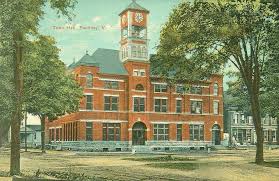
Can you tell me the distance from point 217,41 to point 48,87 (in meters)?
9.79

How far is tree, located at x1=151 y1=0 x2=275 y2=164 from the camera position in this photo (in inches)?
747

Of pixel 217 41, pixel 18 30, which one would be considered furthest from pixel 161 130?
pixel 18 30

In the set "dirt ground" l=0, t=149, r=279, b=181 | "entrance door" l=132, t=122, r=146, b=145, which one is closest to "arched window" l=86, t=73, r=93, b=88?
"dirt ground" l=0, t=149, r=279, b=181

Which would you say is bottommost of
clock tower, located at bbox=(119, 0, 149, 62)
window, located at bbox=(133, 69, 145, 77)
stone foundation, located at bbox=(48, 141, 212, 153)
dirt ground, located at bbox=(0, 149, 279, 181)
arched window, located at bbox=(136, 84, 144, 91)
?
dirt ground, located at bbox=(0, 149, 279, 181)

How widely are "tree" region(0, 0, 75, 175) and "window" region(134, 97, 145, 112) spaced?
23.9m

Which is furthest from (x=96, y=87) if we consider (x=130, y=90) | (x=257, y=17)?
(x=257, y=17)

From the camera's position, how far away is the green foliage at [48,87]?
21.5 metres

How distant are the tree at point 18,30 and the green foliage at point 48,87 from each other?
2.37 metres

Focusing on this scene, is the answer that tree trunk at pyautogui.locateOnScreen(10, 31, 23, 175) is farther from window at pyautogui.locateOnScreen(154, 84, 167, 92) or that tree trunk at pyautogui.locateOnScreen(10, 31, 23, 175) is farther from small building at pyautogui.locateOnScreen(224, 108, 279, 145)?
window at pyautogui.locateOnScreen(154, 84, 167, 92)

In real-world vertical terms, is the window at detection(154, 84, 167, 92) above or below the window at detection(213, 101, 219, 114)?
above

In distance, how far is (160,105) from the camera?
142 feet

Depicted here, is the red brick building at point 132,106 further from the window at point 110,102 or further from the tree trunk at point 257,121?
the tree trunk at point 257,121

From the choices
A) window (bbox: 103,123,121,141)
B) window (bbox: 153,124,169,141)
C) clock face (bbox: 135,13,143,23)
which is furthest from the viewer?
window (bbox: 153,124,169,141)

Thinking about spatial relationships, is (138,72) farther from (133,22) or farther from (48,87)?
(133,22)
